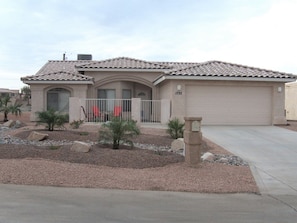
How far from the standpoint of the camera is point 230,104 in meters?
24.2

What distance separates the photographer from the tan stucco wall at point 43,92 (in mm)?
26391

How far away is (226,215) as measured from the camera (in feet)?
22.8

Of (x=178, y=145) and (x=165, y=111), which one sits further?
(x=165, y=111)

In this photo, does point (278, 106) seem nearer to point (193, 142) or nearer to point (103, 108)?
point (103, 108)

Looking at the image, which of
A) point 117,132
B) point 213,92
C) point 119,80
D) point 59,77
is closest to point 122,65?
point 119,80

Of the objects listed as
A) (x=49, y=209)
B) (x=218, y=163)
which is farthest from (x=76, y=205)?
(x=218, y=163)

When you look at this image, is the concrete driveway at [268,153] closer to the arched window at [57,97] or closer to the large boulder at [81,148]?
the large boulder at [81,148]

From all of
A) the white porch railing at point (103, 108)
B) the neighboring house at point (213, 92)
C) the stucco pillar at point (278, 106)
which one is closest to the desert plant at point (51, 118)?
the white porch railing at point (103, 108)

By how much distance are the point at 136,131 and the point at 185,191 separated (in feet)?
15.4

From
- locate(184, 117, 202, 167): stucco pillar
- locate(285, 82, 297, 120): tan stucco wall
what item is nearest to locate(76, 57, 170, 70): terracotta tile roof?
locate(285, 82, 297, 120): tan stucco wall

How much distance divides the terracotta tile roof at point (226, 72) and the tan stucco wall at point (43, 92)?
6.07 m

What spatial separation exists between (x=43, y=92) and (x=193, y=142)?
17535 millimetres

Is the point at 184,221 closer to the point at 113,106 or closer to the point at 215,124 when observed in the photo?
the point at 215,124

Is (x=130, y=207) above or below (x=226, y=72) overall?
below
